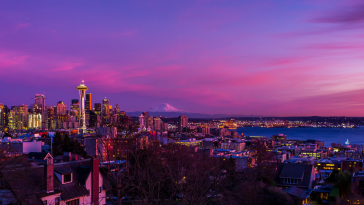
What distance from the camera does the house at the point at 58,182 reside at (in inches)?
435

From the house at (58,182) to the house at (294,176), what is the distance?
632 inches

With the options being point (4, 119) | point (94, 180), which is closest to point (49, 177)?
point (94, 180)

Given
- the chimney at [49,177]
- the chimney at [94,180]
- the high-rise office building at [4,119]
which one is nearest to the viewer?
the chimney at [49,177]

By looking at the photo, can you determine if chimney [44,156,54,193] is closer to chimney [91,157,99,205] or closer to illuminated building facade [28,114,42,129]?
chimney [91,157,99,205]

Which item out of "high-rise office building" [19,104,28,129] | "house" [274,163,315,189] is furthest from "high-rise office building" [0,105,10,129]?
"house" [274,163,315,189]

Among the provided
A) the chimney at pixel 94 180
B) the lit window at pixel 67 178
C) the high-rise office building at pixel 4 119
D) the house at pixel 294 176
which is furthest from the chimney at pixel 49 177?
the high-rise office building at pixel 4 119

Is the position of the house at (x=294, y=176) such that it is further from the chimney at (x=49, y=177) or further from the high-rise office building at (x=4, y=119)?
the high-rise office building at (x=4, y=119)

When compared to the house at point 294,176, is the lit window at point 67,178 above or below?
above

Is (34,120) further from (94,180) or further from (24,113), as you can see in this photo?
(94,180)

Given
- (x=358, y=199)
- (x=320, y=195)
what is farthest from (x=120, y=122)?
(x=320, y=195)

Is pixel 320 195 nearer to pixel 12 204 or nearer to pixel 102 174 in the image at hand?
pixel 102 174

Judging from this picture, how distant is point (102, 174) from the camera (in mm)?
16297

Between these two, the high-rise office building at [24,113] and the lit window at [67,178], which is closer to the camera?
the lit window at [67,178]

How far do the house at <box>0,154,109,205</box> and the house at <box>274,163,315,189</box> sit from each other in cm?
1604
